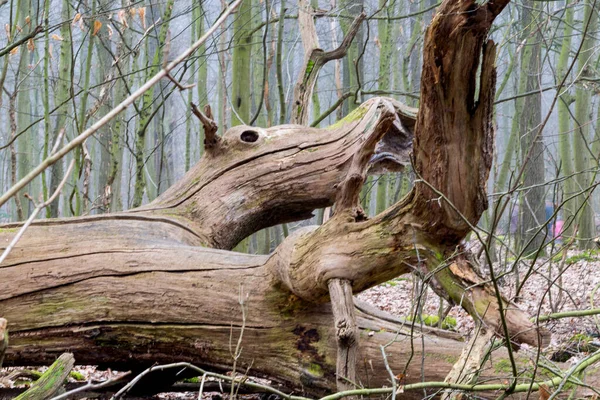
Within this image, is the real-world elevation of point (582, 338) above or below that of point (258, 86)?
below

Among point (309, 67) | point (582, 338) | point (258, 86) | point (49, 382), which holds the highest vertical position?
point (258, 86)

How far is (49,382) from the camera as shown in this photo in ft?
6.55

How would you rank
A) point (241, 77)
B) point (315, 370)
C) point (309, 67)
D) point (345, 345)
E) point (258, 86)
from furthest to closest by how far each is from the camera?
1. point (258, 86)
2. point (241, 77)
3. point (309, 67)
4. point (315, 370)
5. point (345, 345)

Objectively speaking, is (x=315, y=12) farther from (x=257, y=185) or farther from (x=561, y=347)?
(x=561, y=347)

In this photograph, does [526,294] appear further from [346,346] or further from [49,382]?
[49,382]

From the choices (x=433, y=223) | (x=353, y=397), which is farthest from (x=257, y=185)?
(x=353, y=397)

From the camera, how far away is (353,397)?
9.00ft

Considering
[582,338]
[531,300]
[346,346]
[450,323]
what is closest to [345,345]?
[346,346]

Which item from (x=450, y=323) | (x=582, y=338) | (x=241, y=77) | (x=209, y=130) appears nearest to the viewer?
(x=582, y=338)

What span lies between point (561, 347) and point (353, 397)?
1.17 meters

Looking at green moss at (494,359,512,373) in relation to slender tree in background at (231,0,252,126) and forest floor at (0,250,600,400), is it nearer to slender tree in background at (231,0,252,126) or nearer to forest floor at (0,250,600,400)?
forest floor at (0,250,600,400)

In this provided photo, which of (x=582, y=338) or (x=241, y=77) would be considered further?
(x=241, y=77)

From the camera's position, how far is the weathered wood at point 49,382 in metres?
1.96

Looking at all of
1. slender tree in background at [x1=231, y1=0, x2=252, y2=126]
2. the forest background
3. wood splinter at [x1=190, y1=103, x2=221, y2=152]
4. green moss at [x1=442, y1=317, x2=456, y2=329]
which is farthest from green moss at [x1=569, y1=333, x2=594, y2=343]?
slender tree in background at [x1=231, y1=0, x2=252, y2=126]
